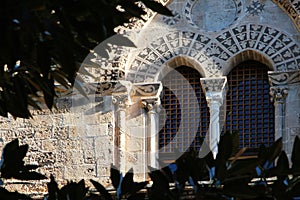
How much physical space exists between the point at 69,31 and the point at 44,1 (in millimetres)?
240

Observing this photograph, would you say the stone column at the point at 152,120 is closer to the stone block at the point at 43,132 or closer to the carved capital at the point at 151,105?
the carved capital at the point at 151,105

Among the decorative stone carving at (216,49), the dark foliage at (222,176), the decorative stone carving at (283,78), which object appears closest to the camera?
the dark foliage at (222,176)

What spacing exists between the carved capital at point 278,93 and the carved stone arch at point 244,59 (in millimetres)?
281

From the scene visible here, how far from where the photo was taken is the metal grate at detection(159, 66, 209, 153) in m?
13.4

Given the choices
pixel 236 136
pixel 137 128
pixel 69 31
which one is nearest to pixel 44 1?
pixel 69 31

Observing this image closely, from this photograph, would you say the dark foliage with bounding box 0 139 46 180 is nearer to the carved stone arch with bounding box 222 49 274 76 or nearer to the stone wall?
the stone wall

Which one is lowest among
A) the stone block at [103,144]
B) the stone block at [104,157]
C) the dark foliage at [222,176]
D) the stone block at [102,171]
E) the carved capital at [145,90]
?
the dark foliage at [222,176]

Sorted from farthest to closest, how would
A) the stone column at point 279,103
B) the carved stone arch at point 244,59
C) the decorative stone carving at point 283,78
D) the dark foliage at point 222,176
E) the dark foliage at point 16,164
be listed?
the carved stone arch at point 244,59 → the decorative stone carving at point 283,78 → the stone column at point 279,103 → the dark foliage at point 16,164 → the dark foliage at point 222,176

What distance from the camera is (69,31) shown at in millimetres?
6133

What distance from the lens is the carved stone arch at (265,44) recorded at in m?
13.2

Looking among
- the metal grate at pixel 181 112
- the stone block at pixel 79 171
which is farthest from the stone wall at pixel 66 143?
the metal grate at pixel 181 112

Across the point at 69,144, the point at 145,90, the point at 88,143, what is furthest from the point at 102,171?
the point at 145,90

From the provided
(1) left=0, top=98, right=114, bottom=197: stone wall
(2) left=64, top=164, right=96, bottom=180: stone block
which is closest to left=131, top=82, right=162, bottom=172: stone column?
(1) left=0, top=98, right=114, bottom=197: stone wall

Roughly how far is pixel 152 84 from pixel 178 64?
15.6 inches
